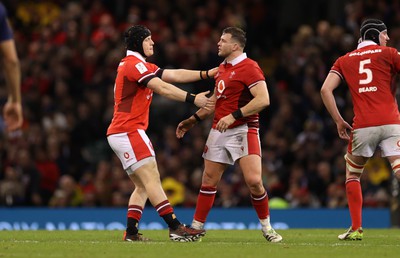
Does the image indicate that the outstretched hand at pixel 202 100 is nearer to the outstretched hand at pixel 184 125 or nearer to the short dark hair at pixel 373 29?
the outstretched hand at pixel 184 125

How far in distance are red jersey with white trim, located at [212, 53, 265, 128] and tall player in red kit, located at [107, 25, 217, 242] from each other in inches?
22.3

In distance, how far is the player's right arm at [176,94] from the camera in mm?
12008

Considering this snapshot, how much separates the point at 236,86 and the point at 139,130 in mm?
1258

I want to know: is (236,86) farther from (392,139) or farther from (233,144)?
(392,139)

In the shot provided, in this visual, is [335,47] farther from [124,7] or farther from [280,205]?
[124,7]

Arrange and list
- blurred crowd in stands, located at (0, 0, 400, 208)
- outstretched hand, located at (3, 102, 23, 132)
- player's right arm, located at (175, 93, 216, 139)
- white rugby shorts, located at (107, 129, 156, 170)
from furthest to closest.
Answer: blurred crowd in stands, located at (0, 0, 400, 208) → player's right arm, located at (175, 93, 216, 139) → white rugby shorts, located at (107, 129, 156, 170) → outstretched hand, located at (3, 102, 23, 132)

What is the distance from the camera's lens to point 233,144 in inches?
→ 505

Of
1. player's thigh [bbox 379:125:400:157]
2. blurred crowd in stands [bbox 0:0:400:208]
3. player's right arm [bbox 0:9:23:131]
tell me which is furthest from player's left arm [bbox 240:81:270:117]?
blurred crowd in stands [bbox 0:0:400:208]

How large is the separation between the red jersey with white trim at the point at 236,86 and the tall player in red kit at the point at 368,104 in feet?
2.90

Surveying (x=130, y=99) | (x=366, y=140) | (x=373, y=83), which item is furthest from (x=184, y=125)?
(x=373, y=83)

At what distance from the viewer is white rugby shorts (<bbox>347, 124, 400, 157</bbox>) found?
12508mm

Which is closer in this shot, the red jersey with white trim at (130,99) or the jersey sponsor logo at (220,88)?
the red jersey with white trim at (130,99)

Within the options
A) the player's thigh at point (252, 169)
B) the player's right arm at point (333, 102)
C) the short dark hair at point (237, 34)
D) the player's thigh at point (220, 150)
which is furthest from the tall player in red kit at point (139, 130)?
the player's right arm at point (333, 102)

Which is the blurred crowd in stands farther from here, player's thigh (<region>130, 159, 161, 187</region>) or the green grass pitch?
player's thigh (<region>130, 159, 161, 187</region>)
